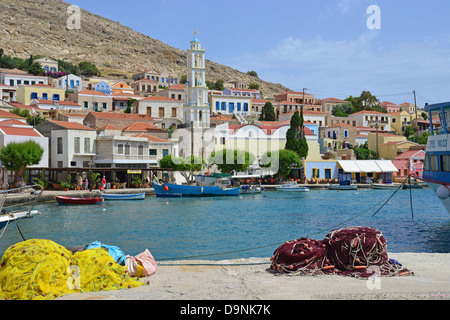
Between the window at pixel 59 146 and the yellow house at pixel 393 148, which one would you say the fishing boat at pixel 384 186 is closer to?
the yellow house at pixel 393 148

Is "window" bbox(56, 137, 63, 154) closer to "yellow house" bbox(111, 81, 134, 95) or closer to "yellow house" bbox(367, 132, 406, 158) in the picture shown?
"yellow house" bbox(111, 81, 134, 95)

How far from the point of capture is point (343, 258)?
995 centimetres

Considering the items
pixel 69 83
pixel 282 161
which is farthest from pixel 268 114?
pixel 69 83

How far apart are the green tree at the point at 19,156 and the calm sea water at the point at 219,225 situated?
5532 mm

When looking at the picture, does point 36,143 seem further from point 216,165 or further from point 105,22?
point 105,22

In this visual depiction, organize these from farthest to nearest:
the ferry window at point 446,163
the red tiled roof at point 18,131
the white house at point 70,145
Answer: the white house at point 70,145, the red tiled roof at point 18,131, the ferry window at point 446,163

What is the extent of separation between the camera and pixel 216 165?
57875 mm

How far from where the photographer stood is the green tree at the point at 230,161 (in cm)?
5344

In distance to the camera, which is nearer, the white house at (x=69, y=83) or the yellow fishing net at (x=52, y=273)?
the yellow fishing net at (x=52, y=273)

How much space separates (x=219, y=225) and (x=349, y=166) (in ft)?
132

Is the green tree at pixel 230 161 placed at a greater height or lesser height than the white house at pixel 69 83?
lesser

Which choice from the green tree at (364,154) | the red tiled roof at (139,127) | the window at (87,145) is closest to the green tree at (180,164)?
the red tiled roof at (139,127)
